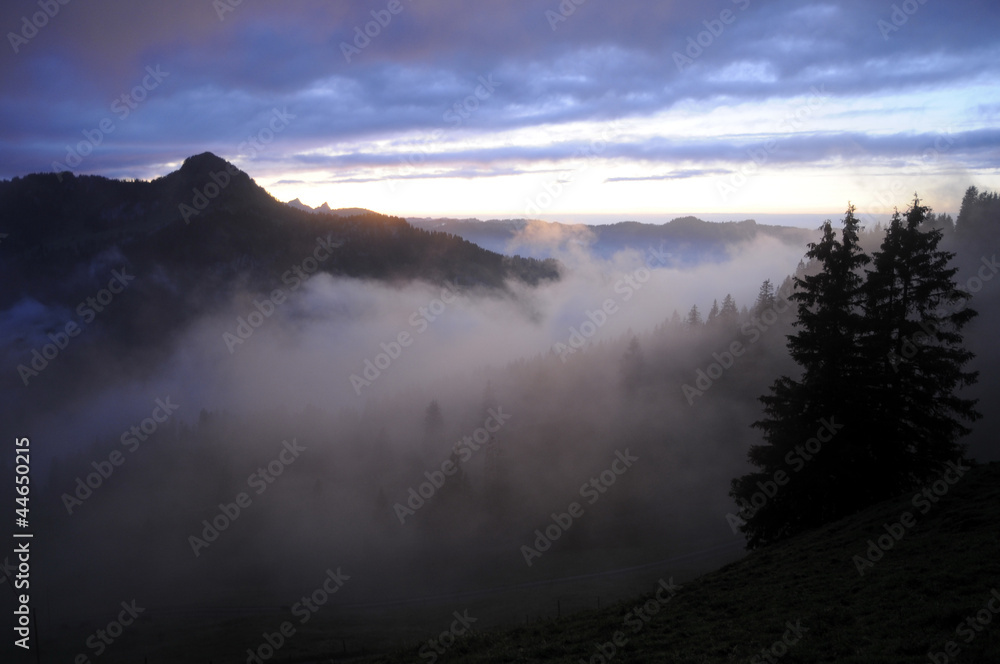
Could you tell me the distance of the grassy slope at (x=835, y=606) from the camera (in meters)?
13.0

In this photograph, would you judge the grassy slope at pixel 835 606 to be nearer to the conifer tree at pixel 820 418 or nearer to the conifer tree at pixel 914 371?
the conifer tree at pixel 914 371

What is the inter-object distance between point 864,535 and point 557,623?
1171 cm

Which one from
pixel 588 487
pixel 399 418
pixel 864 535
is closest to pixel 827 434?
pixel 864 535

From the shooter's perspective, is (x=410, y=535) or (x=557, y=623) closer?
(x=557, y=623)

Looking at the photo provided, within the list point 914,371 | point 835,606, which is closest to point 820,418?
point 914,371

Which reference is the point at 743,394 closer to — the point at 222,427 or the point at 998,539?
the point at 998,539

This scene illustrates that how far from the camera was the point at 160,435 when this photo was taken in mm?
179375

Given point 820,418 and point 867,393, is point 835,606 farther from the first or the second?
point 867,393

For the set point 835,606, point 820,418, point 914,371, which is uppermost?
point 914,371

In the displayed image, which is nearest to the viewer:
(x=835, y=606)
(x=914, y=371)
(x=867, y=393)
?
(x=835, y=606)

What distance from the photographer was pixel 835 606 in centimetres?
1540

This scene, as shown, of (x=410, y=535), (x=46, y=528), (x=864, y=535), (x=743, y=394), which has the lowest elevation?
(x=46, y=528)

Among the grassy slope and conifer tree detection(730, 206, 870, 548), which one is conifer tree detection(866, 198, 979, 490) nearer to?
conifer tree detection(730, 206, 870, 548)

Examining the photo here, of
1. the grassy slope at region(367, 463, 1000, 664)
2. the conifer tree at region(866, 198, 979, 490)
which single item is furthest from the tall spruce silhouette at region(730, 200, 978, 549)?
the grassy slope at region(367, 463, 1000, 664)
